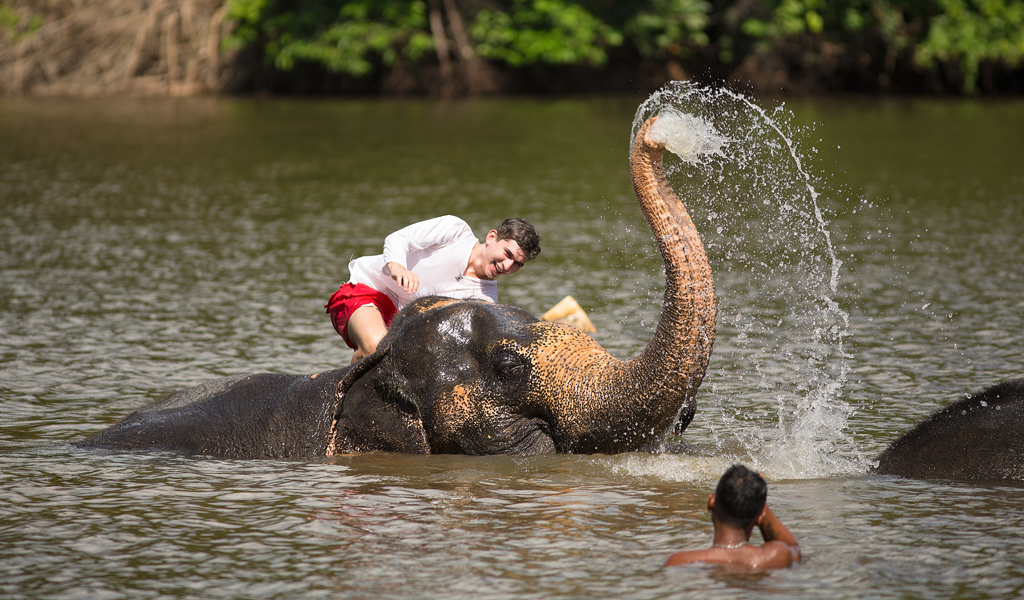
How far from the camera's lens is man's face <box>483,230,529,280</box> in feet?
20.3

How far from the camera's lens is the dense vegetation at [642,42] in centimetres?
2848

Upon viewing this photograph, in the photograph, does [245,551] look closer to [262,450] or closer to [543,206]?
[262,450]

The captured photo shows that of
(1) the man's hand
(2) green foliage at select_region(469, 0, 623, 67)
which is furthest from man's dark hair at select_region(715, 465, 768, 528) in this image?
(2) green foliage at select_region(469, 0, 623, 67)

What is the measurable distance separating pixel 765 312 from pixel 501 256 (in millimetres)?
3865

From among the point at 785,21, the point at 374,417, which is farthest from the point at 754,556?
the point at 785,21

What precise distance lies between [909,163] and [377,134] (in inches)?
371

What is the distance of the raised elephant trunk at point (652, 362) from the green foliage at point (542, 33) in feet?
79.9

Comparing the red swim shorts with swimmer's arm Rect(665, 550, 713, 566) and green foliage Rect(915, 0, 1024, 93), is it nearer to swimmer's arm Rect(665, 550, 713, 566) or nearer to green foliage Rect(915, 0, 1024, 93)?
swimmer's arm Rect(665, 550, 713, 566)

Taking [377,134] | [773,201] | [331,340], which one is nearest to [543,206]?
[773,201]

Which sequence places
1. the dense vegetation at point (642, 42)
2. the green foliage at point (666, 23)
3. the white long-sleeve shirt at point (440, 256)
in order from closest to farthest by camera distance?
the white long-sleeve shirt at point (440, 256) < the dense vegetation at point (642, 42) < the green foliage at point (666, 23)

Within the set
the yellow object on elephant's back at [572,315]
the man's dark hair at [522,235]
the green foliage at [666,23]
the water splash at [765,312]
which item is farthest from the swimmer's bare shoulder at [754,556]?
the green foliage at [666,23]

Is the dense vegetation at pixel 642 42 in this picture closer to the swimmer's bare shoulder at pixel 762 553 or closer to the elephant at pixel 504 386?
the elephant at pixel 504 386

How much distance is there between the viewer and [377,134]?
2203cm

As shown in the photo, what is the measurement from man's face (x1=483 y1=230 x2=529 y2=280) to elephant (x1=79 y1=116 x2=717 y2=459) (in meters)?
0.67
